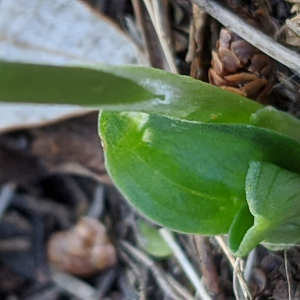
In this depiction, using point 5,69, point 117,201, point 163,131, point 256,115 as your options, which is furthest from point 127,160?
point 117,201

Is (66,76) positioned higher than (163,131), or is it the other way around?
(66,76)

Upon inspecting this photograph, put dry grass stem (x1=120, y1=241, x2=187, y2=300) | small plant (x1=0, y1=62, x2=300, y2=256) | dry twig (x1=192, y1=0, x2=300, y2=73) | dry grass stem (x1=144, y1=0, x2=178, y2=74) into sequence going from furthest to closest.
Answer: dry grass stem (x1=120, y1=241, x2=187, y2=300), dry grass stem (x1=144, y1=0, x2=178, y2=74), dry twig (x1=192, y1=0, x2=300, y2=73), small plant (x1=0, y1=62, x2=300, y2=256)

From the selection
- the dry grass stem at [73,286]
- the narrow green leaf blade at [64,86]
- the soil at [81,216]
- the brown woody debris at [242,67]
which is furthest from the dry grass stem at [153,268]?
the narrow green leaf blade at [64,86]

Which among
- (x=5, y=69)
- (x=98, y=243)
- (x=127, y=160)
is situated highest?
(x=5, y=69)

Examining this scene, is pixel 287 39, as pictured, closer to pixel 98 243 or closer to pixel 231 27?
pixel 231 27

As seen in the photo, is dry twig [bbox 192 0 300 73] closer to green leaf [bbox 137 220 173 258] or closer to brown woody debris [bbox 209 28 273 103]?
brown woody debris [bbox 209 28 273 103]

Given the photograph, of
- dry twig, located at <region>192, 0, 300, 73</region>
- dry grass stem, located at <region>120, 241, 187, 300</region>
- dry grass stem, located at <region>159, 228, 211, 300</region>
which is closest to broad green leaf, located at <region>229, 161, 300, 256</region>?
dry twig, located at <region>192, 0, 300, 73</region>

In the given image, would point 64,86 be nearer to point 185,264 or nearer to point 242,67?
point 242,67
